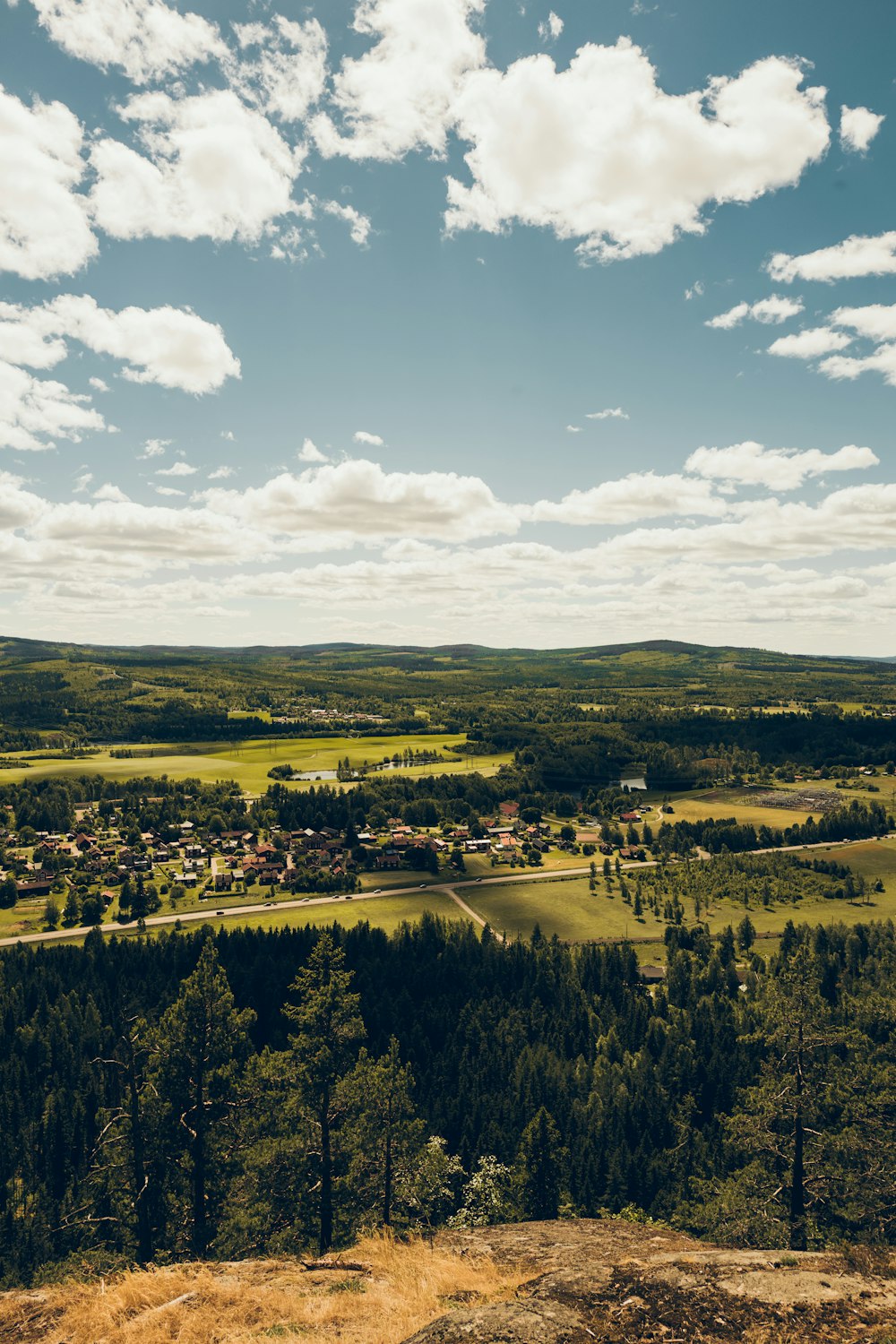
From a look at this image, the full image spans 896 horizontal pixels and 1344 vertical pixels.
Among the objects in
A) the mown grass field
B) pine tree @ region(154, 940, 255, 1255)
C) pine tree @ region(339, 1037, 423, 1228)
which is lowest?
the mown grass field

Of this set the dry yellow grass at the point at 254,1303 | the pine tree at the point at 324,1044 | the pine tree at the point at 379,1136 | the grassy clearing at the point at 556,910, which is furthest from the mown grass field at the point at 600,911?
the dry yellow grass at the point at 254,1303

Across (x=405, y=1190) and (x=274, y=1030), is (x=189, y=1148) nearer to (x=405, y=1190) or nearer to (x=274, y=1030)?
(x=405, y=1190)

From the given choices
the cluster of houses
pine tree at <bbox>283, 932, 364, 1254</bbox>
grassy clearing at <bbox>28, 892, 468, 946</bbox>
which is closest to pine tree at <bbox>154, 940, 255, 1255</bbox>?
pine tree at <bbox>283, 932, 364, 1254</bbox>

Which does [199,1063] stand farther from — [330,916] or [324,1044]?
[330,916]

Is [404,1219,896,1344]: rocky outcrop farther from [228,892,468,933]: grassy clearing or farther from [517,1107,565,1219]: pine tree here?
[228,892,468,933]: grassy clearing

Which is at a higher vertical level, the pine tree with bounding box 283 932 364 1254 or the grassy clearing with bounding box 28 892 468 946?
the pine tree with bounding box 283 932 364 1254

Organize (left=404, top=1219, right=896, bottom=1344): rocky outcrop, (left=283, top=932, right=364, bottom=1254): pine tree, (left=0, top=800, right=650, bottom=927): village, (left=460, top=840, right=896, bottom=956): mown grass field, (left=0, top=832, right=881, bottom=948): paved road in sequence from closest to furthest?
(left=404, top=1219, right=896, bottom=1344): rocky outcrop
(left=283, top=932, right=364, bottom=1254): pine tree
(left=0, top=832, right=881, bottom=948): paved road
(left=460, top=840, right=896, bottom=956): mown grass field
(left=0, top=800, right=650, bottom=927): village

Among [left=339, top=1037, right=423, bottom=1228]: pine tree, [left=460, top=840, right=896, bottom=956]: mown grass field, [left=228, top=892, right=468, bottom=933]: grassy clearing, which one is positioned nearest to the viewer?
[left=339, top=1037, right=423, bottom=1228]: pine tree
